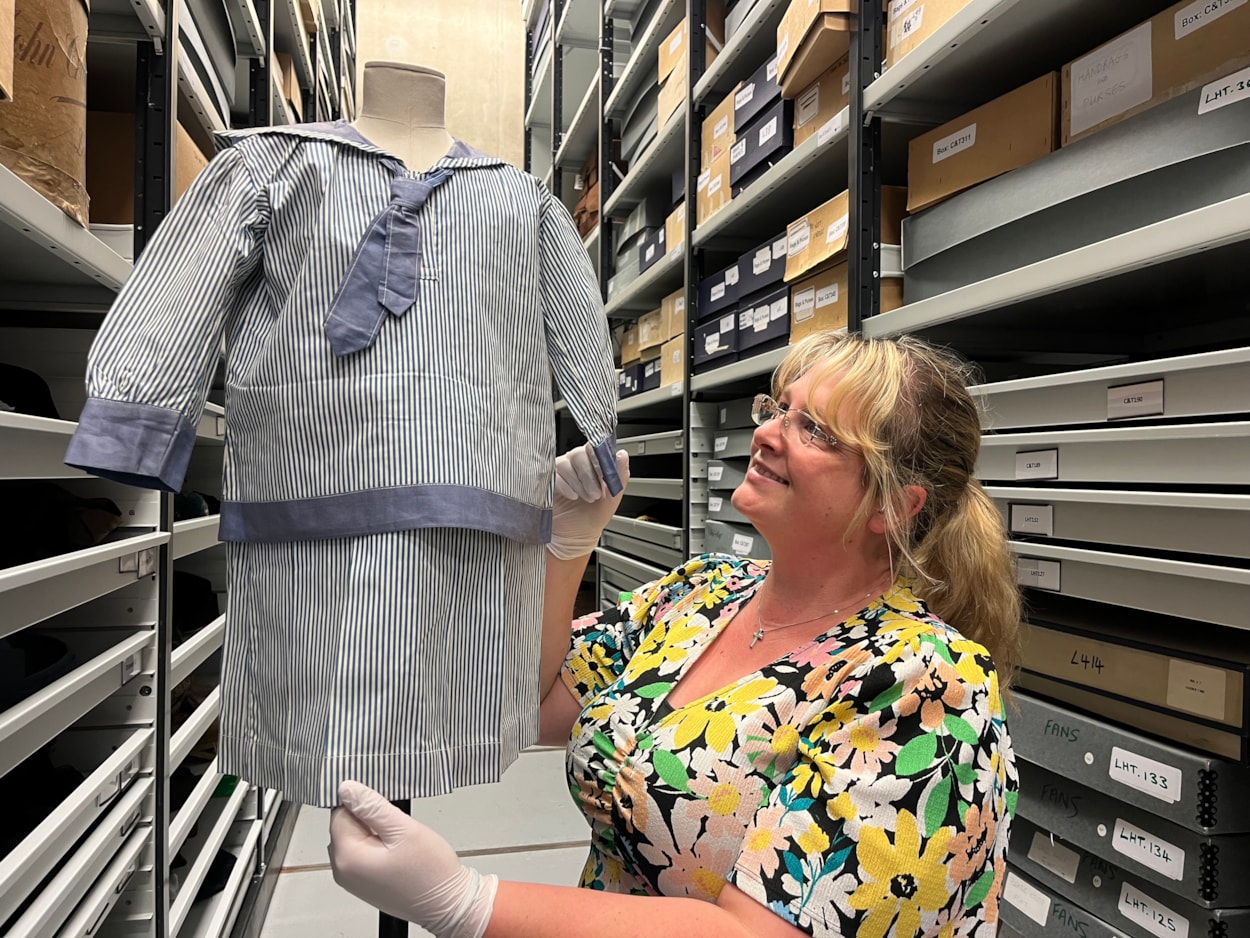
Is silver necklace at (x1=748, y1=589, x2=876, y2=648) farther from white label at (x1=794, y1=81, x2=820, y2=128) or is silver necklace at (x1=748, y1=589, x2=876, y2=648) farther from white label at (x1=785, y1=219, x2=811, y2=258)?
white label at (x1=794, y1=81, x2=820, y2=128)

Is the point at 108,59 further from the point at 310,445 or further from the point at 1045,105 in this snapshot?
the point at 1045,105

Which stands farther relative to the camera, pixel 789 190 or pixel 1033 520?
pixel 789 190

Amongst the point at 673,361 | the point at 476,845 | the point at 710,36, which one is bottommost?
the point at 476,845

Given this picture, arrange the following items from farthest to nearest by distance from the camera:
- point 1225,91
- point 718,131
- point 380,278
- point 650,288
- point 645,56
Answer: point 650,288, point 645,56, point 718,131, point 1225,91, point 380,278

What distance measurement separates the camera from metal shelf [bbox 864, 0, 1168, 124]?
4.99ft

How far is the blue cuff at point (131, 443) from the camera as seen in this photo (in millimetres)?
910

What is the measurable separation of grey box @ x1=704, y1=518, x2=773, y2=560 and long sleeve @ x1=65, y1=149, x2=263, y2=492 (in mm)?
1731

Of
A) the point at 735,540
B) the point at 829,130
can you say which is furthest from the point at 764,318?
the point at 735,540

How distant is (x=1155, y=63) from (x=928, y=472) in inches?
30.6

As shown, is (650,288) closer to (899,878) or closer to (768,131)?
(768,131)

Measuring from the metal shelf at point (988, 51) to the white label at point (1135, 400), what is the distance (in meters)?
0.70

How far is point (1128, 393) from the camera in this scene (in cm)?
126

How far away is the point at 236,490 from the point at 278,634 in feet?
0.62

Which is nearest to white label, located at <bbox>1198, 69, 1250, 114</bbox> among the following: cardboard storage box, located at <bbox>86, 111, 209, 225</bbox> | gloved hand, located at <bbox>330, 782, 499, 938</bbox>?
gloved hand, located at <bbox>330, 782, 499, 938</bbox>
